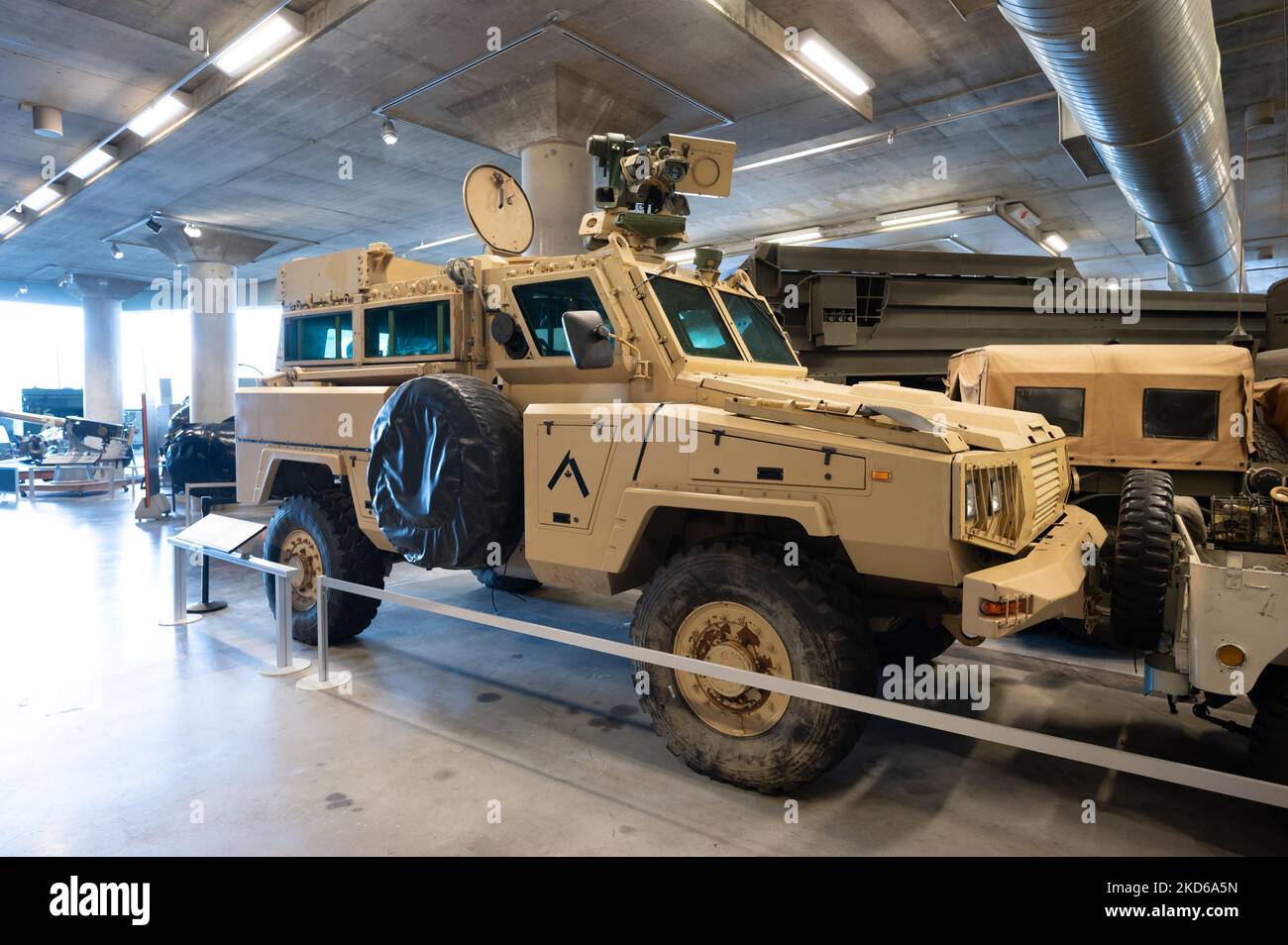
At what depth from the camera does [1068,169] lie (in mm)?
11680

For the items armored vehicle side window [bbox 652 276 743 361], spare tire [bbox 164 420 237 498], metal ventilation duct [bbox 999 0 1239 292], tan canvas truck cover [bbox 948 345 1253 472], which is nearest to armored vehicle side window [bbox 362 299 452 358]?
armored vehicle side window [bbox 652 276 743 361]

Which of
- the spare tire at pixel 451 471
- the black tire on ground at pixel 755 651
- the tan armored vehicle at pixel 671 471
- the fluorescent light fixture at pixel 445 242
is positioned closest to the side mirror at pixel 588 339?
the tan armored vehicle at pixel 671 471

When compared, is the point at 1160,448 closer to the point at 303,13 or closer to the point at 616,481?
the point at 616,481

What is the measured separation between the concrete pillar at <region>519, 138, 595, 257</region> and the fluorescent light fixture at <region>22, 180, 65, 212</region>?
29.1 ft

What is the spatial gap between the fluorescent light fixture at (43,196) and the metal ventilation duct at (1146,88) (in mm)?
14221

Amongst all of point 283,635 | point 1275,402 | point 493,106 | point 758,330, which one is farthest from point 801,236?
point 283,635

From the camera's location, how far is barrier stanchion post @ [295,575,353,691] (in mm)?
4805

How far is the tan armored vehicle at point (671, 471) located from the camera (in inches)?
129

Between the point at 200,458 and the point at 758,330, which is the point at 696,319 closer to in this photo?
the point at 758,330

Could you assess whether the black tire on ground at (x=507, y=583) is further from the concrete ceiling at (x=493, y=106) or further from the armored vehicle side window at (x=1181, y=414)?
the armored vehicle side window at (x=1181, y=414)

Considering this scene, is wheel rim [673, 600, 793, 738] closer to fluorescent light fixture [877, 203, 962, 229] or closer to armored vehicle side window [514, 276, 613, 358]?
armored vehicle side window [514, 276, 613, 358]

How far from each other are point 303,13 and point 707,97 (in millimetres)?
4121

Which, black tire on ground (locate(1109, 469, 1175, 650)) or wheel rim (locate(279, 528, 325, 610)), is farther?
wheel rim (locate(279, 528, 325, 610))
